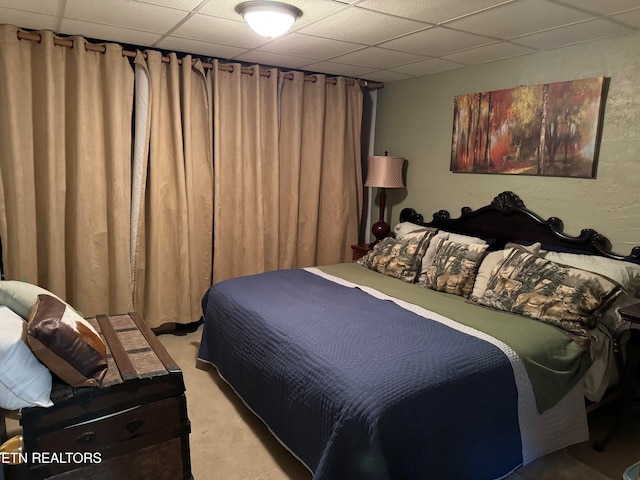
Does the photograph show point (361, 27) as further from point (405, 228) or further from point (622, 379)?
point (622, 379)

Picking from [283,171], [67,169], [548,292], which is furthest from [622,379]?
[67,169]

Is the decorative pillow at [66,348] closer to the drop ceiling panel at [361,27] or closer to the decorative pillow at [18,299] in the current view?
the decorative pillow at [18,299]

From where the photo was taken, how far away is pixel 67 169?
10.3 ft

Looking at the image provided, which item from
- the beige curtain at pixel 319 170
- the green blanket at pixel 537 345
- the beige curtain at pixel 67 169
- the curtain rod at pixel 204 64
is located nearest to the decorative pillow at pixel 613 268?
the green blanket at pixel 537 345

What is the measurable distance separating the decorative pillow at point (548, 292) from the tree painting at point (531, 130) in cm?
70

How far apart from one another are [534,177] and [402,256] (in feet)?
3.44

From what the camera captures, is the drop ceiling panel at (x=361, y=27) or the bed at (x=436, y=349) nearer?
the bed at (x=436, y=349)

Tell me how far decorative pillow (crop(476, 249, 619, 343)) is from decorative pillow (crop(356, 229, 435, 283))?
23.9 inches

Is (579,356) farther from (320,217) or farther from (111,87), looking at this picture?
(111,87)

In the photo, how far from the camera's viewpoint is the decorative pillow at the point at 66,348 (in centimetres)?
159

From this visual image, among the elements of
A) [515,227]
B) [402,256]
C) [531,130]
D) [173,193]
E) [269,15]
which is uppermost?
[269,15]

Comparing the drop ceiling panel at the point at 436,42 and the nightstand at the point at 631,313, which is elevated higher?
the drop ceiling panel at the point at 436,42

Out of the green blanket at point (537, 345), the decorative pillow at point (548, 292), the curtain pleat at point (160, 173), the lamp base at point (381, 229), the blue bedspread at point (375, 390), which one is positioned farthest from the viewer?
the lamp base at point (381, 229)

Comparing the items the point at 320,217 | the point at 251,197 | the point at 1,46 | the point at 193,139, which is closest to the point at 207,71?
the point at 193,139
